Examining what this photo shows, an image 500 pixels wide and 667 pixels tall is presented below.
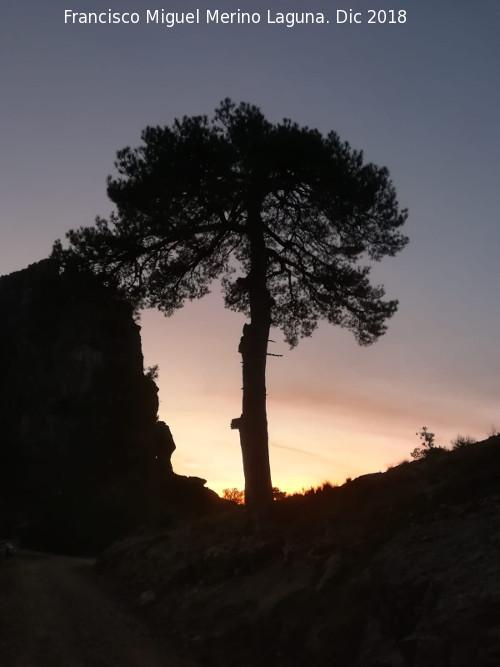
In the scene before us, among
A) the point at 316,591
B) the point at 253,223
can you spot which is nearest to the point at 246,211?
the point at 253,223

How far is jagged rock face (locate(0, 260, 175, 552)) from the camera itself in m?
41.3

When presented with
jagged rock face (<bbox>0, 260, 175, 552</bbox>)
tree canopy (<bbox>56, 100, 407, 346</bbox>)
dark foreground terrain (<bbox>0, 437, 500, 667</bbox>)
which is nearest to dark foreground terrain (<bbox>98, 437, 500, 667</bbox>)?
dark foreground terrain (<bbox>0, 437, 500, 667</bbox>)

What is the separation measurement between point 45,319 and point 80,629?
15.3 meters

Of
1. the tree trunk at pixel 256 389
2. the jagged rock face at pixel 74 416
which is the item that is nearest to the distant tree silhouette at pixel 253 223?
the tree trunk at pixel 256 389

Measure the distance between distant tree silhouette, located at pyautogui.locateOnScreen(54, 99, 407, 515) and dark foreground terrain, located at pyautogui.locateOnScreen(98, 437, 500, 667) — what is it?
7.96 ft

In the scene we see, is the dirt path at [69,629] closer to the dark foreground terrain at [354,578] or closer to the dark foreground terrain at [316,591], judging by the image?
the dark foreground terrain at [316,591]

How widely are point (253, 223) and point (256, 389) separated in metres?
5.29

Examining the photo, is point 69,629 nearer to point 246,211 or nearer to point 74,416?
point 246,211

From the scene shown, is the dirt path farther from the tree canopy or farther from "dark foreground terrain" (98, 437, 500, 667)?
the tree canopy

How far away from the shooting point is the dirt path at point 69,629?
10.9 metres

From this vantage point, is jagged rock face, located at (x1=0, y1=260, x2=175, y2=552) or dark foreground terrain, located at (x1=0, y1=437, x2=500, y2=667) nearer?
dark foreground terrain, located at (x1=0, y1=437, x2=500, y2=667)

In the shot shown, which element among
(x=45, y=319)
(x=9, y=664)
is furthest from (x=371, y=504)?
(x=45, y=319)

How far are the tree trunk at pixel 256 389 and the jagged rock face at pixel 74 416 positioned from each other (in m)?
22.2

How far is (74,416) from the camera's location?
147ft
